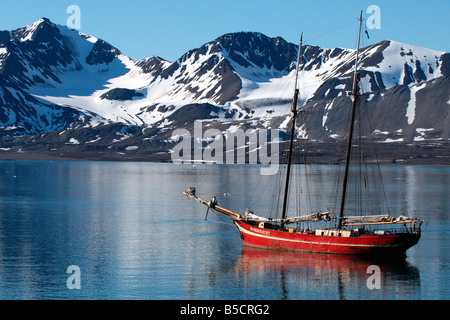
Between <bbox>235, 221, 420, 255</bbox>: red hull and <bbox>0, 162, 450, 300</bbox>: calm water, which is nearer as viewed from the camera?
<bbox>0, 162, 450, 300</bbox>: calm water

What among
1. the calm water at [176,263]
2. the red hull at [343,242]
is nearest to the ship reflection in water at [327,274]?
the calm water at [176,263]

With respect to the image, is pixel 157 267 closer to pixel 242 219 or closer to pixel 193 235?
pixel 242 219

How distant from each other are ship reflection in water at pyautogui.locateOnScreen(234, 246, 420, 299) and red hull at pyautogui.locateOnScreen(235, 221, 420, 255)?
69 cm

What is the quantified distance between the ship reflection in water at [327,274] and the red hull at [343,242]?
694 mm

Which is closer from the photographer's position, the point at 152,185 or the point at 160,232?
the point at 160,232

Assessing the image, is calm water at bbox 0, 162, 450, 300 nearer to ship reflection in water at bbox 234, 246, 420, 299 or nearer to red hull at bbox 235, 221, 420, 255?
ship reflection in water at bbox 234, 246, 420, 299

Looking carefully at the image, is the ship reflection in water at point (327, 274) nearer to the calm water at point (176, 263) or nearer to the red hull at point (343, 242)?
the calm water at point (176, 263)

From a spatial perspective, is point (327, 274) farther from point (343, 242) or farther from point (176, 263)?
point (176, 263)

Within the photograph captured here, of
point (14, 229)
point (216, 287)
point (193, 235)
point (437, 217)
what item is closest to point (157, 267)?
point (216, 287)

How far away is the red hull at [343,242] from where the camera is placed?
217 feet

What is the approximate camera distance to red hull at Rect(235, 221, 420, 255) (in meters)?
66.1

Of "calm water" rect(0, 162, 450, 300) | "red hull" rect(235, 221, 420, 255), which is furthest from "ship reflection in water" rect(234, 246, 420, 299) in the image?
"red hull" rect(235, 221, 420, 255)
